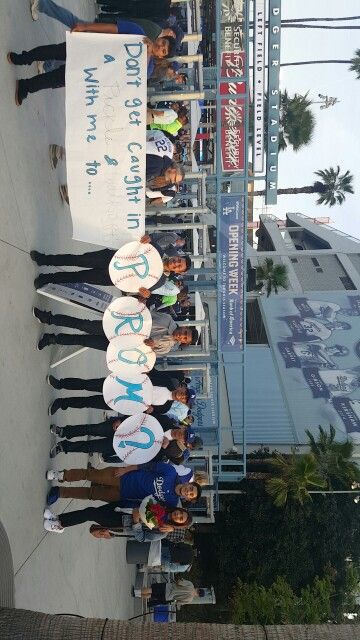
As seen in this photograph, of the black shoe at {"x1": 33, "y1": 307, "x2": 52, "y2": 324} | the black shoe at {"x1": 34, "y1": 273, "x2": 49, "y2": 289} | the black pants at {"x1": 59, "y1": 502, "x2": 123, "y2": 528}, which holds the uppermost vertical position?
the black shoe at {"x1": 34, "y1": 273, "x2": 49, "y2": 289}

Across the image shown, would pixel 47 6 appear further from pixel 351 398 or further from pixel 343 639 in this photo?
pixel 351 398

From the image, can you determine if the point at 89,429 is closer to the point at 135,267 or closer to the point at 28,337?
the point at 28,337

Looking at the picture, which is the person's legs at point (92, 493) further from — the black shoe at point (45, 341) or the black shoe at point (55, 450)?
the black shoe at point (45, 341)

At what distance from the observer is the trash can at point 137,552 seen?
898cm

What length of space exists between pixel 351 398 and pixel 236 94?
13490mm

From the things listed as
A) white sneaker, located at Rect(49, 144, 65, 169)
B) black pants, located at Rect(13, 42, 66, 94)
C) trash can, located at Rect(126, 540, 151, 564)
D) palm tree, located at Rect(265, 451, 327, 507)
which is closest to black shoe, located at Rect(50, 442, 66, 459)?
trash can, located at Rect(126, 540, 151, 564)

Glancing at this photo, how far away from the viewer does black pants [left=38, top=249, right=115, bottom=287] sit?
6957mm

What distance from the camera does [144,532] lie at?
22.9 ft

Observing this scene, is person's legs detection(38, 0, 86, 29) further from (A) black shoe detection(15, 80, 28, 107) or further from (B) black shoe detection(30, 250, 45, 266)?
(B) black shoe detection(30, 250, 45, 266)

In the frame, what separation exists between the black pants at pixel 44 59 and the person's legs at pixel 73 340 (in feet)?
10.7

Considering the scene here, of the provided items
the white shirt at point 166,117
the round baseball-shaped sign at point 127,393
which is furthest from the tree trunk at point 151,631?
the white shirt at point 166,117

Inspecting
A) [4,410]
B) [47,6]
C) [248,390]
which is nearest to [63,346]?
[4,410]

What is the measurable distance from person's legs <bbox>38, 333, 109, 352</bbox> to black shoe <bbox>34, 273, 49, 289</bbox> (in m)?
0.73

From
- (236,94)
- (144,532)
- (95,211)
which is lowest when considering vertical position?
(144,532)
